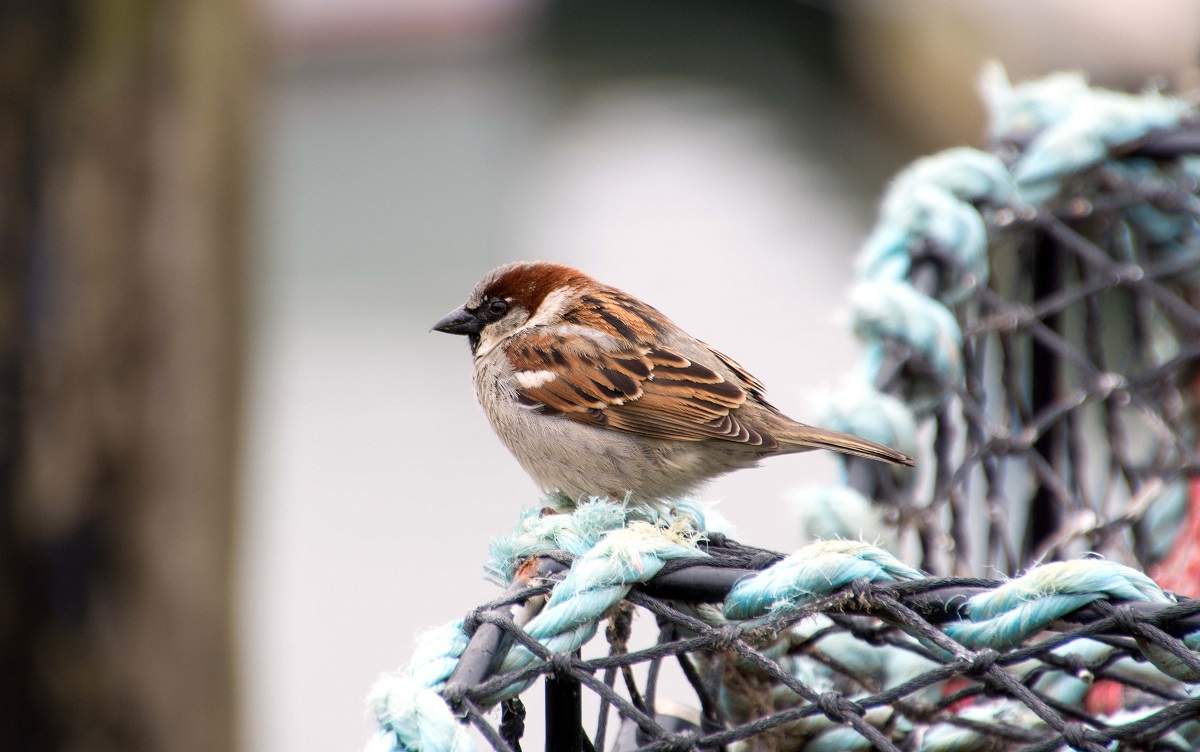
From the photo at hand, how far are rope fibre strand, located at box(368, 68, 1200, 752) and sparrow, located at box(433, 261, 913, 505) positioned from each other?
246mm

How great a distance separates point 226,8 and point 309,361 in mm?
5554

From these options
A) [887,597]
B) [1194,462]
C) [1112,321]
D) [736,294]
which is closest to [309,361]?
[736,294]

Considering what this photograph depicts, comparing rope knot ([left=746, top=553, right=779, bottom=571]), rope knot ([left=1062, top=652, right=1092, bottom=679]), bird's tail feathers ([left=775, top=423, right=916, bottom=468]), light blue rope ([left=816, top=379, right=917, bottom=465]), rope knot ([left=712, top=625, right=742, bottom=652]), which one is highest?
light blue rope ([left=816, top=379, right=917, bottom=465])

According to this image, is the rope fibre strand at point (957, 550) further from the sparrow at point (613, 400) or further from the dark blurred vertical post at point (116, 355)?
the dark blurred vertical post at point (116, 355)

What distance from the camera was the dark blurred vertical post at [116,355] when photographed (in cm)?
206

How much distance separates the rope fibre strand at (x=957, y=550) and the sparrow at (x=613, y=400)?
246 mm

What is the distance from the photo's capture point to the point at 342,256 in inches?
364

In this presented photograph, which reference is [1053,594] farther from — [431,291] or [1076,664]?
[431,291]

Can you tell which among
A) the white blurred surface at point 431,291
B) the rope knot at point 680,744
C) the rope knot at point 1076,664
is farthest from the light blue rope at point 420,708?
the white blurred surface at point 431,291

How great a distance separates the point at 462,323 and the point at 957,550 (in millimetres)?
957

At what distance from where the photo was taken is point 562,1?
14.1m

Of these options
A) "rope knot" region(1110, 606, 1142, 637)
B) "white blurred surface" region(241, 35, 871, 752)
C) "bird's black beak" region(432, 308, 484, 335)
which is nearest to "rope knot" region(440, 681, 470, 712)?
"rope knot" region(1110, 606, 1142, 637)

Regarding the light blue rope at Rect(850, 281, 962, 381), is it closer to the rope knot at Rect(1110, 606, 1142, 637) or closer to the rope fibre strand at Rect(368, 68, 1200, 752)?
the rope fibre strand at Rect(368, 68, 1200, 752)

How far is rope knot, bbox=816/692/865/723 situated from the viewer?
3.37 ft
